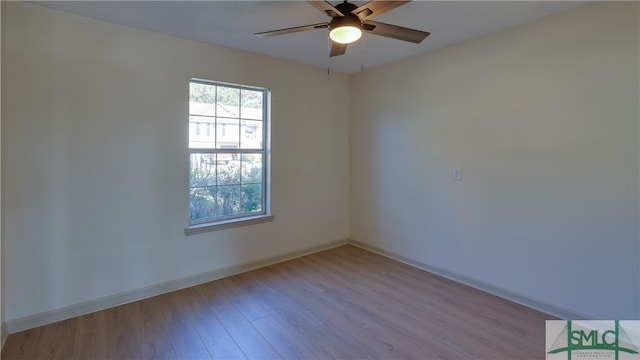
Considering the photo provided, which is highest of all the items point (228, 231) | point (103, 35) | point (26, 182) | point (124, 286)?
point (103, 35)

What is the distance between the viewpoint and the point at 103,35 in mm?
2525

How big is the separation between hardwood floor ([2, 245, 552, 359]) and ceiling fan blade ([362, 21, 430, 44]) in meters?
2.14

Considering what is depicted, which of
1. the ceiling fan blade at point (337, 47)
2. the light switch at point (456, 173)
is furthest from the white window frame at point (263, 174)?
the light switch at point (456, 173)

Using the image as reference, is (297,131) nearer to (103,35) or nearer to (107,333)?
(103,35)

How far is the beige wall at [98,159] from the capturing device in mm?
2264

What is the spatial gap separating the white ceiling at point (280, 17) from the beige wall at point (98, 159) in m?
0.21

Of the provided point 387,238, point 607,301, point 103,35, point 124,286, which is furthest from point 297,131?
point 607,301

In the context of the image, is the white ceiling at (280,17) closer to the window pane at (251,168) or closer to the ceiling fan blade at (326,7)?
the ceiling fan blade at (326,7)

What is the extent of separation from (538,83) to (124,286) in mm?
3951

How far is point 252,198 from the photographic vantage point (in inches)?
141

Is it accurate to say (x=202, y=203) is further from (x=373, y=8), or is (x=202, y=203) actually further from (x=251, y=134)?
(x=373, y=8)

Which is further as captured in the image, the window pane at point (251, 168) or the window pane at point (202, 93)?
the window pane at point (251, 168)

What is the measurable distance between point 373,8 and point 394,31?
0.34 metres

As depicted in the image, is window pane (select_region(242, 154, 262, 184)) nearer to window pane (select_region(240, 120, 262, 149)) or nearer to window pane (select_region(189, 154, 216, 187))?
window pane (select_region(240, 120, 262, 149))
